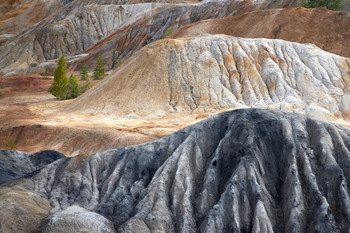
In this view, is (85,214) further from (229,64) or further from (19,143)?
(229,64)

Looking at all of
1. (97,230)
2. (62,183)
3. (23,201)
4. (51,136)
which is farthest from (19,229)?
(51,136)

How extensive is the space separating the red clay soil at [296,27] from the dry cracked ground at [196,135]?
0.18m

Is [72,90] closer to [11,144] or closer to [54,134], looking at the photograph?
[54,134]

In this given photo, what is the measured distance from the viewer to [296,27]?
2151 inches

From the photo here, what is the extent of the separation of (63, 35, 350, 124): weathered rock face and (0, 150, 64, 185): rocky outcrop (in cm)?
1542

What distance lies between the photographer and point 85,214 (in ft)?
51.1

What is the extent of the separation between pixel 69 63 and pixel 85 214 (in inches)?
2602

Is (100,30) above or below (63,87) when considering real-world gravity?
below

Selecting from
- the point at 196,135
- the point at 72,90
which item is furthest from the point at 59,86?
the point at 196,135

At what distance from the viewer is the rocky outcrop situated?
791 inches

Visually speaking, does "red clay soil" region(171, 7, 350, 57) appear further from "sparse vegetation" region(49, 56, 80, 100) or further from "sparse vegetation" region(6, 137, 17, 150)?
"sparse vegetation" region(6, 137, 17, 150)

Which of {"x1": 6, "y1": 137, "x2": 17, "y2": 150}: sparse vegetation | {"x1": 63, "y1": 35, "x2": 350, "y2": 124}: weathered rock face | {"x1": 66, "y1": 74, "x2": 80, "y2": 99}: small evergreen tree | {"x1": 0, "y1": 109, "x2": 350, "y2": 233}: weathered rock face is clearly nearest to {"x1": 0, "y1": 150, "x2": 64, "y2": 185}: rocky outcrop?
{"x1": 0, "y1": 109, "x2": 350, "y2": 233}: weathered rock face

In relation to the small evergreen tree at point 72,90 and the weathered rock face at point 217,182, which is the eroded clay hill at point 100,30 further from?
the weathered rock face at point 217,182

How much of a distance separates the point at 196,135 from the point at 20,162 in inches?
353
